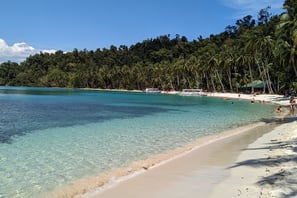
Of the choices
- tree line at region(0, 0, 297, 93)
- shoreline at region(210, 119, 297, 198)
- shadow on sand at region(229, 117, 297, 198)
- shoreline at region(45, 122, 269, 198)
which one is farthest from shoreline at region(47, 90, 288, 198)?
tree line at region(0, 0, 297, 93)

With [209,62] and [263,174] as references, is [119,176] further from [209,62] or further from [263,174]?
[209,62]

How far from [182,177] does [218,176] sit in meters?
1.06

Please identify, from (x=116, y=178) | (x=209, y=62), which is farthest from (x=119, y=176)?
(x=209, y=62)

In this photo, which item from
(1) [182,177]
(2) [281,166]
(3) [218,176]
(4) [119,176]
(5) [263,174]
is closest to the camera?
(5) [263,174]

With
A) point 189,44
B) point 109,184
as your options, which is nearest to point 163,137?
point 109,184

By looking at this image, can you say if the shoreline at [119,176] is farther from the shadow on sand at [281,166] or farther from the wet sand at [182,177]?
the shadow on sand at [281,166]

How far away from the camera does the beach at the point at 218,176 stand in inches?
352

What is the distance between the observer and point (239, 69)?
304 ft

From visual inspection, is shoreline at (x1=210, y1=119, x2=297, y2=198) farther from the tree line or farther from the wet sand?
the tree line

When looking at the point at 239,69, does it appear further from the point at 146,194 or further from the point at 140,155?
the point at 146,194

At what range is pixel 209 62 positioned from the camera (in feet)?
308

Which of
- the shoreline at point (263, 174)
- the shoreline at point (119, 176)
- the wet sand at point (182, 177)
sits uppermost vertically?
the shoreline at point (263, 174)

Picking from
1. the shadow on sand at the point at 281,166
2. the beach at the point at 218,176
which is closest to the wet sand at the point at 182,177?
the beach at the point at 218,176

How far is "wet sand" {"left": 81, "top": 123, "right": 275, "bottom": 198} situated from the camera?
9.18 m
